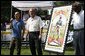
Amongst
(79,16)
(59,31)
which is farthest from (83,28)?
(59,31)

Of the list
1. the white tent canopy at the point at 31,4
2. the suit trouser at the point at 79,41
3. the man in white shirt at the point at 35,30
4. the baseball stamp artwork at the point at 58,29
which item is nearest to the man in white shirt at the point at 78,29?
the suit trouser at the point at 79,41

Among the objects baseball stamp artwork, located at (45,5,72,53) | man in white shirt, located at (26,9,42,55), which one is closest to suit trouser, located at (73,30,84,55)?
baseball stamp artwork, located at (45,5,72,53)

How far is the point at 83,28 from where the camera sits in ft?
26.1

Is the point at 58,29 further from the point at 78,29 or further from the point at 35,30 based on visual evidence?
the point at 35,30

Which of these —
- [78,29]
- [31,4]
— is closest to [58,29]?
[78,29]

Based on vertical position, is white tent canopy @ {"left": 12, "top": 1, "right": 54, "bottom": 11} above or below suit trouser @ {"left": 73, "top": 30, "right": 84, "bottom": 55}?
above

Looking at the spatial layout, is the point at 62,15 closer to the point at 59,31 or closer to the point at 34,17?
the point at 59,31

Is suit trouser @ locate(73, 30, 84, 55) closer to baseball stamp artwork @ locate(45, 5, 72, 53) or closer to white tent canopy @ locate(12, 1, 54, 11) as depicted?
baseball stamp artwork @ locate(45, 5, 72, 53)

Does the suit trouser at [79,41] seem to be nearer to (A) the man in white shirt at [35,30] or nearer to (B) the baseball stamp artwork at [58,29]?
(B) the baseball stamp artwork at [58,29]

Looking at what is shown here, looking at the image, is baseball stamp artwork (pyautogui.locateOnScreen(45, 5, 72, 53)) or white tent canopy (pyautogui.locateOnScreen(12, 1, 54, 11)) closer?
baseball stamp artwork (pyautogui.locateOnScreen(45, 5, 72, 53))

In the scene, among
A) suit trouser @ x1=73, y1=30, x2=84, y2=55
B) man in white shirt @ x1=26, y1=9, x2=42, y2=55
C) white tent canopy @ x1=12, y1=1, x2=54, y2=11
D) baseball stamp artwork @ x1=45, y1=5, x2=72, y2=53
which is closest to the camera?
suit trouser @ x1=73, y1=30, x2=84, y2=55

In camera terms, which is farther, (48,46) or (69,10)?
(48,46)

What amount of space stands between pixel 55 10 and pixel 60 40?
3.30 feet

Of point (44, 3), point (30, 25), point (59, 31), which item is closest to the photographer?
point (59, 31)
